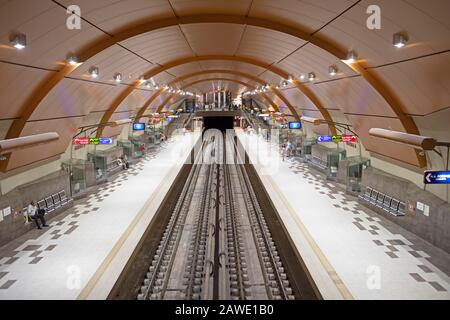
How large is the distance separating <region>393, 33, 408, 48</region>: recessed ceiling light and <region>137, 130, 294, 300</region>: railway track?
252 inches

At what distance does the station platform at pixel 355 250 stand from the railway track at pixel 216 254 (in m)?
1.04

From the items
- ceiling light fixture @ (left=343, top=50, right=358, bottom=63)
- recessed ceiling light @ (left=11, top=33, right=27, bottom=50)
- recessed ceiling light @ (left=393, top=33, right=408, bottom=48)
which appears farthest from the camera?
ceiling light fixture @ (left=343, top=50, right=358, bottom=63)

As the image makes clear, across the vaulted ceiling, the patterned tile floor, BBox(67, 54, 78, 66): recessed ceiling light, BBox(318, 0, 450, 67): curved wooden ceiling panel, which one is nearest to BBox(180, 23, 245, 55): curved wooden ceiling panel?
the vaulted ceiling

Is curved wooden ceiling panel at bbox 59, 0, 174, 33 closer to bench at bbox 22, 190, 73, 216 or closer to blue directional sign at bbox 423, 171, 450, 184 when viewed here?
bench at bbox 22, 190, 73, 216

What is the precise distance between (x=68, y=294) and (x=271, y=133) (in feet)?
111

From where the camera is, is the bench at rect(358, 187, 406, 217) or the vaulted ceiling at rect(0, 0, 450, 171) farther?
the bench at rect(358, 187, 406, 217)

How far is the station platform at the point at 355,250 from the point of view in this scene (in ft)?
26.9

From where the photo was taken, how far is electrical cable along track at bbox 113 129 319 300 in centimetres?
847

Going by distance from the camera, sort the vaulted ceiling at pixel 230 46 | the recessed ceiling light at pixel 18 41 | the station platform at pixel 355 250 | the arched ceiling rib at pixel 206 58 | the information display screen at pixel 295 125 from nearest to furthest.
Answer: the recessed ceiling light at pixel 18 41
the vaulted ceiling at pixel 230 46
the station platform at pixel 355 250
the arched ceiling rib at pixel 206 58
the information display screen at pixel 295 125

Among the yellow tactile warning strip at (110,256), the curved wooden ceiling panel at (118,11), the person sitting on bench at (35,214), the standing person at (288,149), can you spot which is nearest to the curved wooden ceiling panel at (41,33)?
the curved wooden ceiling panel at (118,11)

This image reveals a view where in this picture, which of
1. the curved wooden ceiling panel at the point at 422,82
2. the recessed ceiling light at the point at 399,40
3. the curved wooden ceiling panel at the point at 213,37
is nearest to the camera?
the recessed ceiling light at the point at 399,40

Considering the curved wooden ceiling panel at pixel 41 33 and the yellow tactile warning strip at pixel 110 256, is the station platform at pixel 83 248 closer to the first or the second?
the yellow tactile warning strip at pixel 110 256
